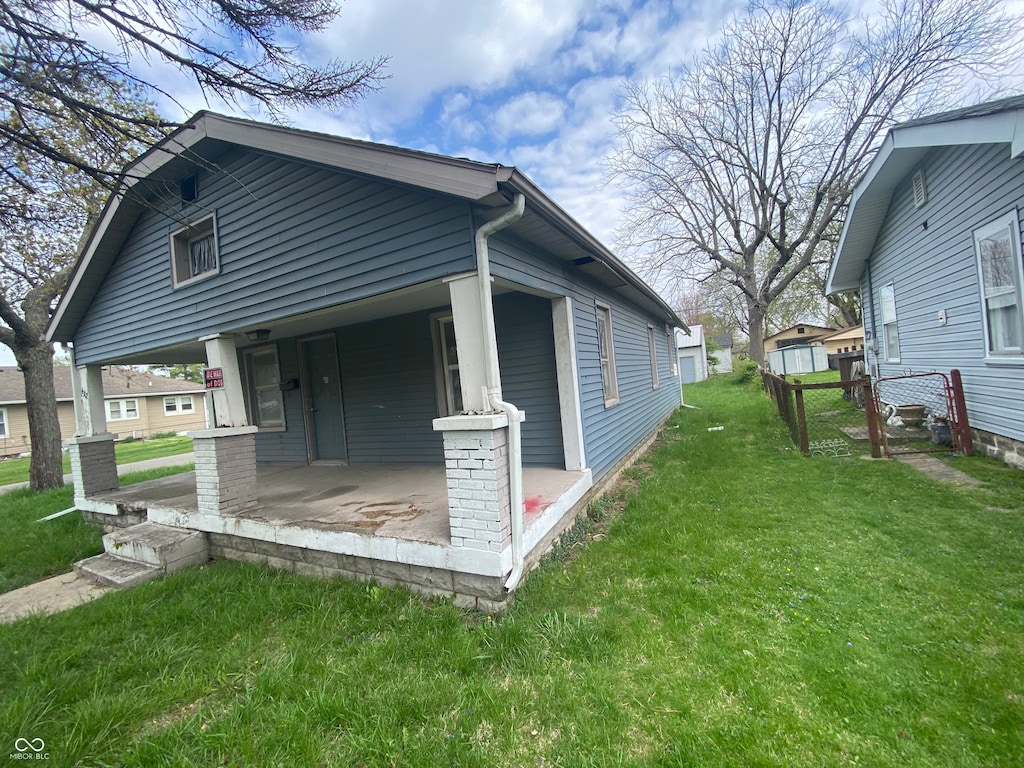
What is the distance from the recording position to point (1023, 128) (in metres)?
3.44

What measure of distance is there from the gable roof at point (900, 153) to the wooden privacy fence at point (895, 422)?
2.43m

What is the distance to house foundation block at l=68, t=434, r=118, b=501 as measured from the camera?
625cm

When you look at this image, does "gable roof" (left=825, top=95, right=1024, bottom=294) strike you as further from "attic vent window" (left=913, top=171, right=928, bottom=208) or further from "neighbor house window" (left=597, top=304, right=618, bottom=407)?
"neighbor house window" (left=597, top=304, right=618, bottom=407)

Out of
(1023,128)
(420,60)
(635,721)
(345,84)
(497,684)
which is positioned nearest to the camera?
(635,721)

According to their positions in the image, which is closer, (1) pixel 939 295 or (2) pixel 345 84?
(2) pixel 345 84

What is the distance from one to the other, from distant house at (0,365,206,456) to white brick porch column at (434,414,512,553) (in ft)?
71.5

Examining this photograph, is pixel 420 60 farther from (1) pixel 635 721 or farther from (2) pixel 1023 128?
(1) pixel 635 721

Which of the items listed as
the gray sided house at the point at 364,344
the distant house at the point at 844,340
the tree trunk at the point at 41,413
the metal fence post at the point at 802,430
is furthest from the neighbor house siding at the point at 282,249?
the distant house at the point at 844,340

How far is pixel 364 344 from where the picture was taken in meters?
6.39

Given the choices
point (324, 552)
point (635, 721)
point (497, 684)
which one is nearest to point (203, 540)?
point (324, 552)

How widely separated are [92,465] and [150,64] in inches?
227

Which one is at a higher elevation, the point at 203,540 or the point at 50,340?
the point at 50,340

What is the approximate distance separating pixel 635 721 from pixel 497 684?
703 millimetres

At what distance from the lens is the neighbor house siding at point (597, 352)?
3.99m
